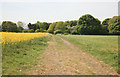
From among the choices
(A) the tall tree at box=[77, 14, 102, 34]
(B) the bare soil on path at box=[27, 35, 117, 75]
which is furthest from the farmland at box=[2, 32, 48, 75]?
(A) the tall tree at box=[77, 14, 102, 34]

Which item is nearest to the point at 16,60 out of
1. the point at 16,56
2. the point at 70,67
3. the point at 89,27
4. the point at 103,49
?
the point at 16,56

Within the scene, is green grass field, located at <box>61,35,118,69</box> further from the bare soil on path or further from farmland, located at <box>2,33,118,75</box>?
the bare soil on path

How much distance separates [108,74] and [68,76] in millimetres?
1874

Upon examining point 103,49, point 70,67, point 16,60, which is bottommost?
point 103,49

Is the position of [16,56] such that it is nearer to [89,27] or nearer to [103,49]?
[103,49]

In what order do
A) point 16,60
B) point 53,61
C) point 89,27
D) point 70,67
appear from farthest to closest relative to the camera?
point 89,27, point 53,61, point 16,60, point 70,67

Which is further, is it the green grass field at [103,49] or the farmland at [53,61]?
the green grass field at [103,49]

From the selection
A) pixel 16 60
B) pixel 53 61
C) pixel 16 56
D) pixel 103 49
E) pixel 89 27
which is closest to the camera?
pixel 16 60

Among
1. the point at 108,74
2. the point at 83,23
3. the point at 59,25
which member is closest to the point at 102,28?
the point at 83,23

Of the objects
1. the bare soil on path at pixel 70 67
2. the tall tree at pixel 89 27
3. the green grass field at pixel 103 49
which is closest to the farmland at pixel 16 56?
the bare soil on path at pixel 70 67

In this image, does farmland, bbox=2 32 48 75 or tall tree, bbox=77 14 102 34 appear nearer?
farmland, bbox=2 32 48 75

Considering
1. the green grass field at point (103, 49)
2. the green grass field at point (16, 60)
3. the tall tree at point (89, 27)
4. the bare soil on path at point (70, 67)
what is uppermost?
the tall tree at point (89, 27)

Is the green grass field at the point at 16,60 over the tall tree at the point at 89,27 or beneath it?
beneath

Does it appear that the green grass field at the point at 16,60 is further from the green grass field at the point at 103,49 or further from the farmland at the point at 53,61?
the green grass field at the point at 103,49
